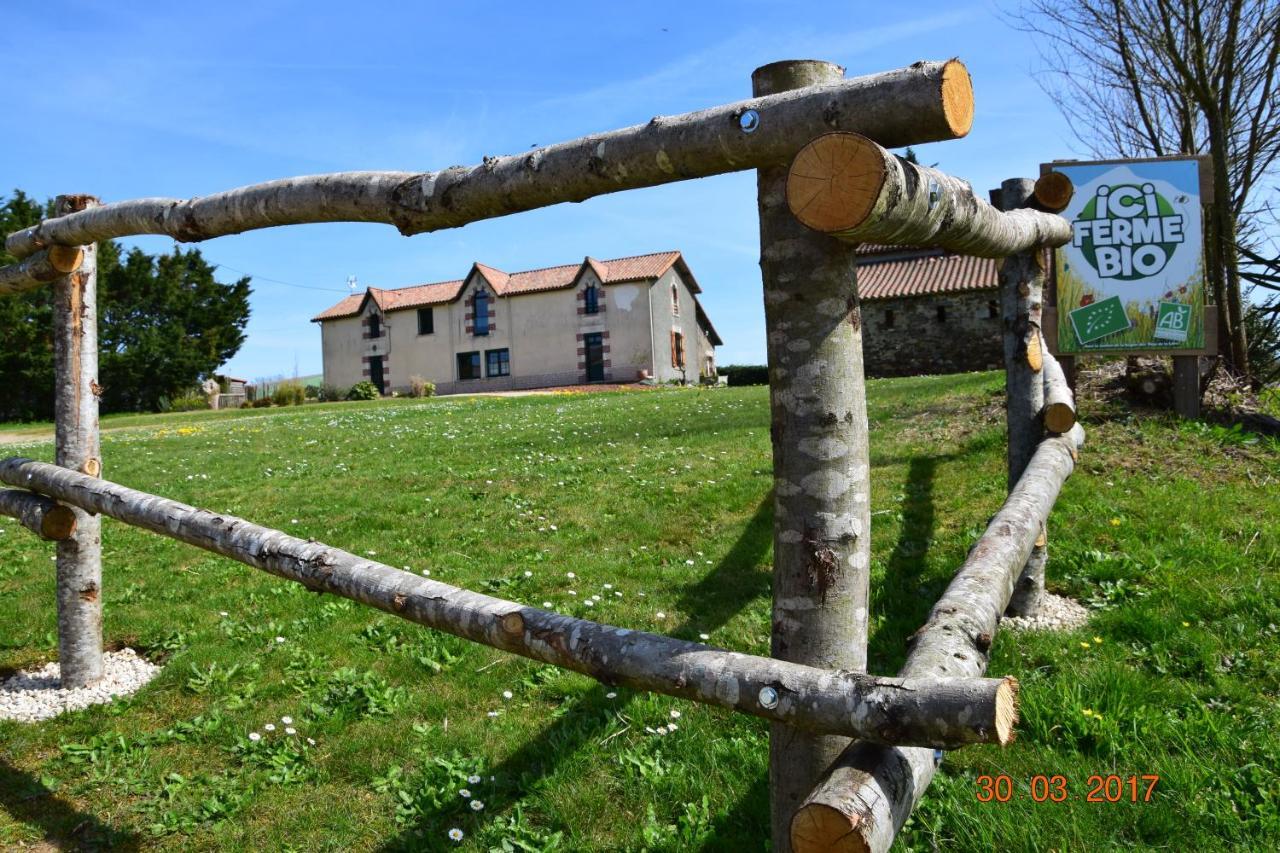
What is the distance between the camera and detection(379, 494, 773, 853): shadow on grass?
3.50m

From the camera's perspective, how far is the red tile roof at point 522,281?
42.6 m

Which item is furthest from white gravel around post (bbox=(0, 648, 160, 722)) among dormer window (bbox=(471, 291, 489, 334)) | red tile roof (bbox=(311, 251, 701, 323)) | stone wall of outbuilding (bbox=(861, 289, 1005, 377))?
dormer window (bbox=(471, 291, 489, 334))

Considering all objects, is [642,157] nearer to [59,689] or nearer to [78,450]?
[78,450]

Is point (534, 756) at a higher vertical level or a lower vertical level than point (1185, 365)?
lower

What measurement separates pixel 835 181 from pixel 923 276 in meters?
29.7

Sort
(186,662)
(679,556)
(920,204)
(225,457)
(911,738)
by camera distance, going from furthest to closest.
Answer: (225,457) → (679,556) → (186,662) → (920,204) → (911,738)

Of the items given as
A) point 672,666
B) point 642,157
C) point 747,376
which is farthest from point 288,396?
point 672,666

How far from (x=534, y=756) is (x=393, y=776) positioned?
69cm

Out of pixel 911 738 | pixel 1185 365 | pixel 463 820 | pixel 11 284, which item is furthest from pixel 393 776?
pixel 1185 365

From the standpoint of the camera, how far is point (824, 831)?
196cm

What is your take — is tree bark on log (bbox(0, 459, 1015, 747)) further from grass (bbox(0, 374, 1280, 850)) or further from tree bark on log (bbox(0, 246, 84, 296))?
tree bark on log (bbox(0, 246, 84, 296))

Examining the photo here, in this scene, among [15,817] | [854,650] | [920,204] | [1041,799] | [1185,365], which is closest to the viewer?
[920,204]

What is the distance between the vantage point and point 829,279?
2418 mm

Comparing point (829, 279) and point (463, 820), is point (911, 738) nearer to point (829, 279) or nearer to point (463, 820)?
point (829, 279)
